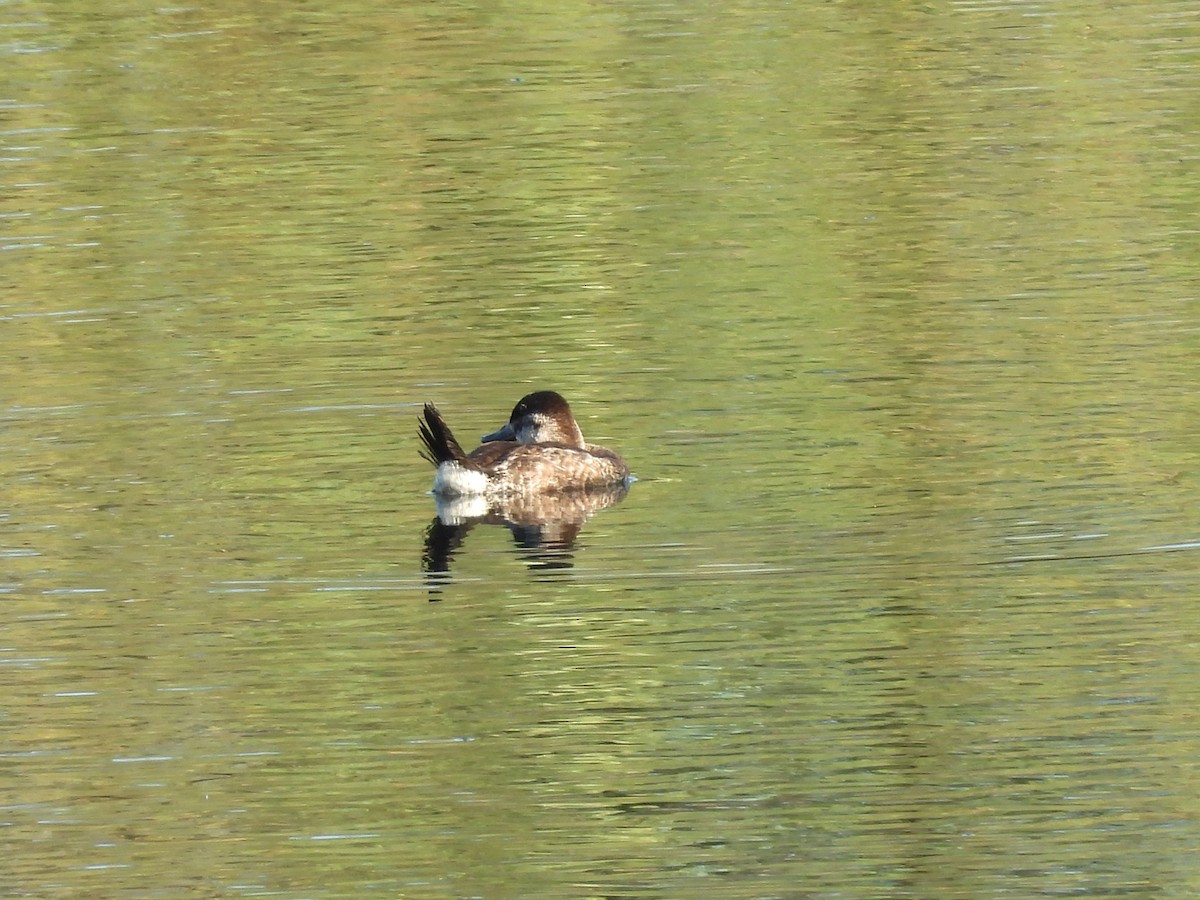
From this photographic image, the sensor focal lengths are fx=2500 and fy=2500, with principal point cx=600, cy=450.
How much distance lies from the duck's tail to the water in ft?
0.93

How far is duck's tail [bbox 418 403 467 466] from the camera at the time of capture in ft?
38.0

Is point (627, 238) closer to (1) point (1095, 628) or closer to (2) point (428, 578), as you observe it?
(2) point (428, 578)

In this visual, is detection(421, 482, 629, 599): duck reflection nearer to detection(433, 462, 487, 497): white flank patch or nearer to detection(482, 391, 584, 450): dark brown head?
detection(433, 462, 487, 497): white flank patch

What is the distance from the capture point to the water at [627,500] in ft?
26.0

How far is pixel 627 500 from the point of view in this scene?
1170 centimetres

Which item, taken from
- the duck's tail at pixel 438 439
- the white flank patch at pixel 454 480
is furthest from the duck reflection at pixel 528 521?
the duck's tail at pixel 438 439

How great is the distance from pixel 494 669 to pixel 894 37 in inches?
651

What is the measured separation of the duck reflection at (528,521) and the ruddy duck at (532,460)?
0.05 meters

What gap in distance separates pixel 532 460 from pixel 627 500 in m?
0.65

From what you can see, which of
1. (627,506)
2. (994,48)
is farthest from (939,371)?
(994,48)

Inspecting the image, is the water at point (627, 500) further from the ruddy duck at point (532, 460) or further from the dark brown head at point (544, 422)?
the dark brown head at point (544, 422)

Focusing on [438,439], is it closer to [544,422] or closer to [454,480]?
[454,480]

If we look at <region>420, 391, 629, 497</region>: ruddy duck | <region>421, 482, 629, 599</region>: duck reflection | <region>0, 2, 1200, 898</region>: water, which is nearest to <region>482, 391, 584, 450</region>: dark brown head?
<region>420, 391, 629, 497</region>: ruddy duck

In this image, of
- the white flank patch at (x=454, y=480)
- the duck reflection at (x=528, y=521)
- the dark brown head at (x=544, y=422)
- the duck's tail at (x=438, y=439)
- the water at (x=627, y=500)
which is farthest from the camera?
the dark brown head at (x=544, y=422)
